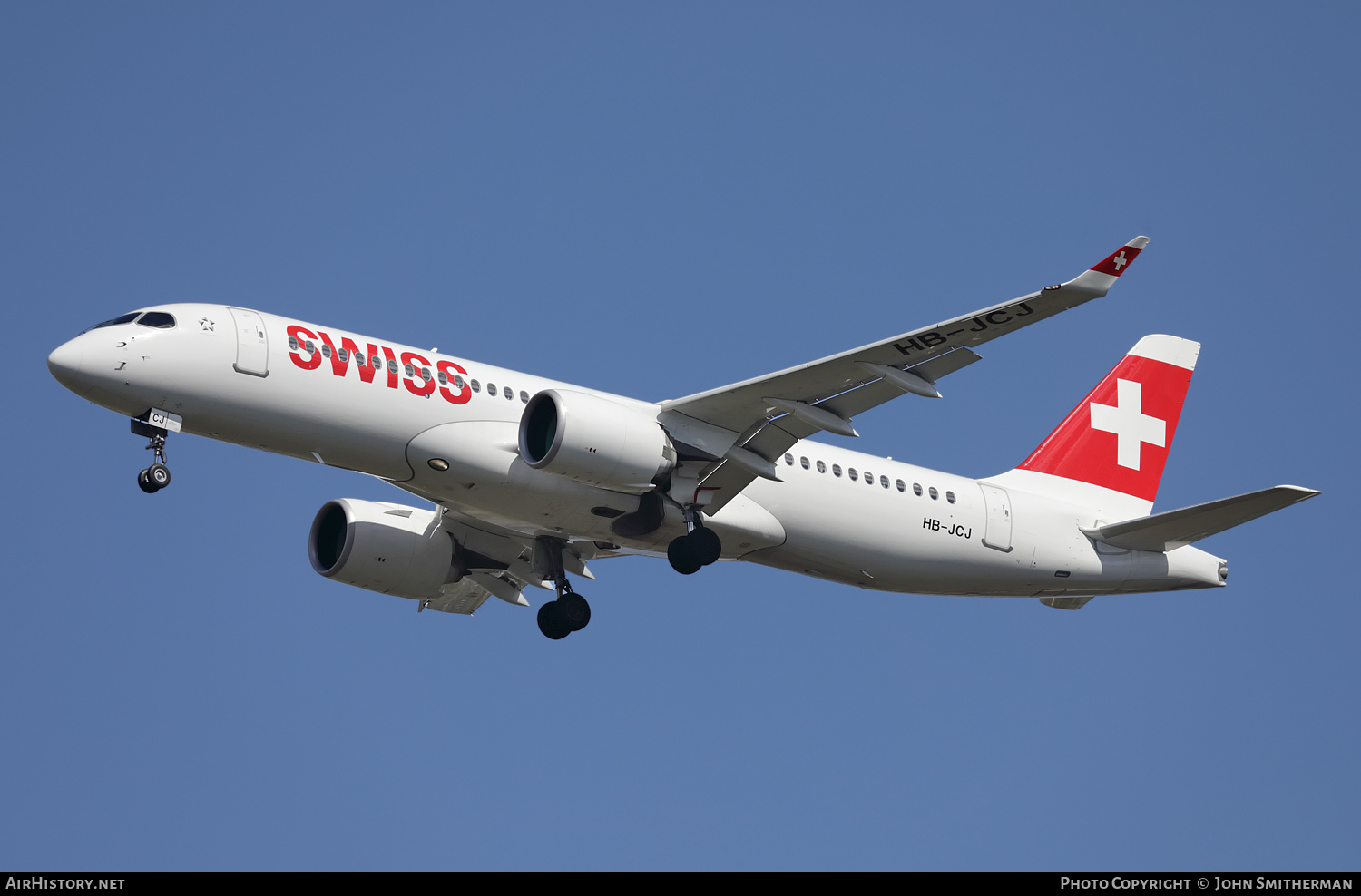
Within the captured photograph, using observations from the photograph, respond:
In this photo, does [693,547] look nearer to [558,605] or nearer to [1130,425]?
[558,605]

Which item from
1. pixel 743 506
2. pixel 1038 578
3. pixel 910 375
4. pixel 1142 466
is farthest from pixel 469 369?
pixel 1142 466

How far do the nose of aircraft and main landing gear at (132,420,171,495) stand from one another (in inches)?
43.3

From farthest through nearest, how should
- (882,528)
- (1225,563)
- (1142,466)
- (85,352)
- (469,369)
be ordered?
(1142,466), (1225,563), (882,528), (469,369), (85,352)

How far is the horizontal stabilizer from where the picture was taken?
27.8 m

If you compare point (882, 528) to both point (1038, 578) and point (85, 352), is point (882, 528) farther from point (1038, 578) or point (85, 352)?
point (85, 352)

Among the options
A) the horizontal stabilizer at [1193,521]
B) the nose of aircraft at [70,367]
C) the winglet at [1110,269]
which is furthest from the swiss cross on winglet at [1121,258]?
the nose of aircraft at [70,367]

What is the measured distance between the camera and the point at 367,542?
31.0m

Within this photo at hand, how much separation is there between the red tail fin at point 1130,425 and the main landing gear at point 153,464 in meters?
18.5

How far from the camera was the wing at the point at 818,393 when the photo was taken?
24172 mm

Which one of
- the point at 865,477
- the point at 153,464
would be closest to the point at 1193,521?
the point at 865,477

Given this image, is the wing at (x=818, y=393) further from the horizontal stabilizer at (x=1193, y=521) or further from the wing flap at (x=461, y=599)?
the wing flap at (x=461, y=599)

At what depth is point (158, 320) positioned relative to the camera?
25.7 meters

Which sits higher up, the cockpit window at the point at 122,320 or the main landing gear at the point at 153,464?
the cockpit window at the point at 122,320

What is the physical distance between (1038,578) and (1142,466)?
525cm
